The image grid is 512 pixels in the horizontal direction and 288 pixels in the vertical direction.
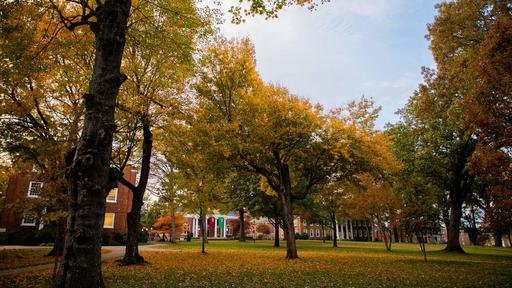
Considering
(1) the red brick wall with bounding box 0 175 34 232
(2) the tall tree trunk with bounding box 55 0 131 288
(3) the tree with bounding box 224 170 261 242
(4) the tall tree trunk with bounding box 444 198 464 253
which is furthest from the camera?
(3) the tree with bounding box 224 170 261 242

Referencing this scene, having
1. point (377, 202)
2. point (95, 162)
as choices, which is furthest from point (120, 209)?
point (95, 162)

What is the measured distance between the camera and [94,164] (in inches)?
223

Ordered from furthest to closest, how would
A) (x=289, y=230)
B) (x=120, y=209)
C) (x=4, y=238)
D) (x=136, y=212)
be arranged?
Answer: (x=120, y=209)
(x=4, y=238)
(x=289, y=230)
(x=136, y=212)

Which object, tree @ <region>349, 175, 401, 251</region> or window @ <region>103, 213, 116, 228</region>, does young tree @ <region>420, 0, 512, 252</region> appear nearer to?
tree @ <region>349, 175, 401, 251</region>

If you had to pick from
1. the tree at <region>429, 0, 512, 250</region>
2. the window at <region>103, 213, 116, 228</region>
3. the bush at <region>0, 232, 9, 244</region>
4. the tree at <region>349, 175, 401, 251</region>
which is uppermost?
the tree at <region>429, 0, 512, 250</region>

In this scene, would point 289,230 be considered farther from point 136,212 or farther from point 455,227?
point 455,227

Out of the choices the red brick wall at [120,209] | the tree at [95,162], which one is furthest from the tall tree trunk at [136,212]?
the red brick wall at [120,209]

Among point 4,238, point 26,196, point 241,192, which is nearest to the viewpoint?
point 26,196

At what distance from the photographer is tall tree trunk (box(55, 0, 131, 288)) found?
5.32 meters

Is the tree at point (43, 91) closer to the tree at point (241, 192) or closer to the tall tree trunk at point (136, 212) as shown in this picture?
the tall tree trunk at point (136, 212)

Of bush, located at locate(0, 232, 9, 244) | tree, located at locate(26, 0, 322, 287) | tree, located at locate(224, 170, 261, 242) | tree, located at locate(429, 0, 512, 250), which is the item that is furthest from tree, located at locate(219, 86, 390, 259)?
bush, located at locate(0, 232, 9, 244)

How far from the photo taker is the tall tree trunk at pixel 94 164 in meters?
5.32

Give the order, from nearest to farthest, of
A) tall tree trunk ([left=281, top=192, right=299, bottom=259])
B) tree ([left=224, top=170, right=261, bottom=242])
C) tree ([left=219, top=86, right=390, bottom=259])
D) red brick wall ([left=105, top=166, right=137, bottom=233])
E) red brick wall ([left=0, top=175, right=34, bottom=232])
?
1. tree ([left=219, top=86, right=390, bottom=259])
2. tall tree trunk ([left=281, top=192, right=299, bottom=259])
3. red brick wall ([left=0, top=175, right=34, bottom=232])
4. tree ([left=224, top=170, right=261, bottom=242])
5. red brick wall ([left=105, top=166, right=137, bottom=233])

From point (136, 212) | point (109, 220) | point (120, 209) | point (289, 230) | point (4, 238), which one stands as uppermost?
point (120, 209)
